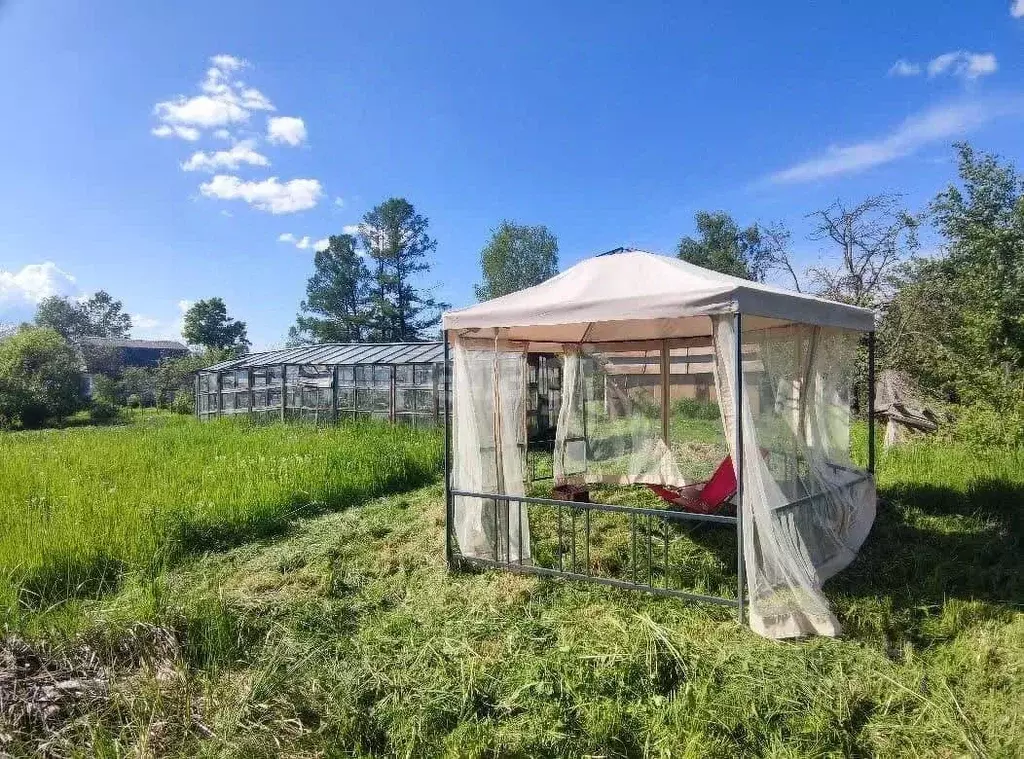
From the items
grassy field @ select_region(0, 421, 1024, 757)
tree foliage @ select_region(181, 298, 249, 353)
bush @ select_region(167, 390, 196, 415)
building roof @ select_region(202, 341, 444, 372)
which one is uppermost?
tree foliage @ select_region(181, 298, 249, 353)

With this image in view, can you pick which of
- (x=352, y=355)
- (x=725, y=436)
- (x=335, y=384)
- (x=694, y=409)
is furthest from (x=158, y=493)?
(x=352, y=355)

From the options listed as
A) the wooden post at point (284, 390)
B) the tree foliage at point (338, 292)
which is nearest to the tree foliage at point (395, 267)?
the tree foliage at point (338, 292)

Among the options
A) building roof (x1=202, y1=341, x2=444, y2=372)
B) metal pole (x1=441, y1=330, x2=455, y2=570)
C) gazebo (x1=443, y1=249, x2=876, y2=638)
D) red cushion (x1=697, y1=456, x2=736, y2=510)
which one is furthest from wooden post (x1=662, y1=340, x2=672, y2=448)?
building roof (x1=202, y1=341, x2=444, y2=372)

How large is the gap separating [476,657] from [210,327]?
4133 centimetres

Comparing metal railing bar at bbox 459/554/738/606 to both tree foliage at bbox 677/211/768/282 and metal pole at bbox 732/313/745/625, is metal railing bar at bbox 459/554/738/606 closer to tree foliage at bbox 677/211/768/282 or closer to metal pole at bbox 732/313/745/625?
metal pole at bbox 732/313/745/625

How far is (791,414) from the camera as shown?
408 centimetres

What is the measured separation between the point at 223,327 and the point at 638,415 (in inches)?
1532

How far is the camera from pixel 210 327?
39594 millimetres

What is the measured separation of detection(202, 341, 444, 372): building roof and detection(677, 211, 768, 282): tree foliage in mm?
13932

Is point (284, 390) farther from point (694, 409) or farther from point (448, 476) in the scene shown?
point (448, 476)

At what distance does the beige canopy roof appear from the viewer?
3.35m

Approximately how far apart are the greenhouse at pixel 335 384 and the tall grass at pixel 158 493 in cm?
294

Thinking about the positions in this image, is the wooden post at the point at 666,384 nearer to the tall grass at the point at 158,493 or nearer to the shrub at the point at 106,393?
the tall grass at the point at 158,493

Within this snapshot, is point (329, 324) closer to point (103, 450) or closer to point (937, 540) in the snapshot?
point (103, 450)
